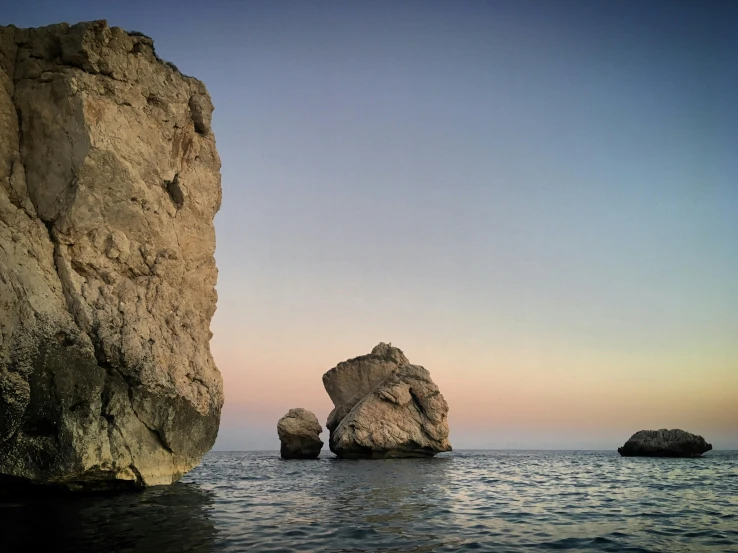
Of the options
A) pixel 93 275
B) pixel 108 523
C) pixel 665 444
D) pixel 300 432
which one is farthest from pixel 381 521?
pixel 665 444

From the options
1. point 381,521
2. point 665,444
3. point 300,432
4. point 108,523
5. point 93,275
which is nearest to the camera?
point 108,523

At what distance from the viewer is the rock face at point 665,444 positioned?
182 ft

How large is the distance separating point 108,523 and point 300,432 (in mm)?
43364

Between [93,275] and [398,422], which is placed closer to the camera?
[93,275]

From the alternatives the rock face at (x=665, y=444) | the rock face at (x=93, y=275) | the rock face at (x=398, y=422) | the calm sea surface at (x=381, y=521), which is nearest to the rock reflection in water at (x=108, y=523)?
the calm sea surface at (x=381, y=521)

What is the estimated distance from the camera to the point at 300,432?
53281 millimetres

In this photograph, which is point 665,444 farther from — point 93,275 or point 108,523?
point 93,275

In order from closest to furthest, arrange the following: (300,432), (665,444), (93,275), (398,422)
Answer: (93,275)
(398,422)
(300,432)
(665,444)

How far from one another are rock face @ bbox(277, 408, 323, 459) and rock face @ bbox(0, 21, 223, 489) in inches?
1387

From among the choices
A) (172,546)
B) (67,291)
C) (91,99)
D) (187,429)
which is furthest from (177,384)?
(91,99)

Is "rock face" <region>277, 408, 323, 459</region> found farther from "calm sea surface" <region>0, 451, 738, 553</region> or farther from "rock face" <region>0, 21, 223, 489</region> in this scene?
"rock face" <region>0, 21, 223, 489</region>

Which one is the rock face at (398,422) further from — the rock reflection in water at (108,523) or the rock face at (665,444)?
the rock reflection in water at (108,523)

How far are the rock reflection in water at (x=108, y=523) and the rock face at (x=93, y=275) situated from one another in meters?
0.99

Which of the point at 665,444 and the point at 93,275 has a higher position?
the point at 93,275
